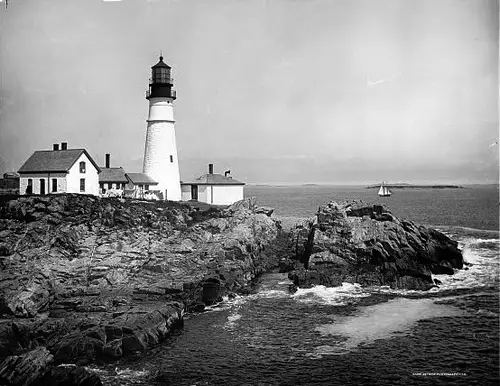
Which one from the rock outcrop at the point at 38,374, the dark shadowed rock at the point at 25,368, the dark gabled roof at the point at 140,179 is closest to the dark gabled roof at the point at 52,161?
the dark gabled roof at the point at 140,179

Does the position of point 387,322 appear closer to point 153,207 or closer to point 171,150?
point 153,207

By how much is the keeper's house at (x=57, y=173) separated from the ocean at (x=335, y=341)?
16094mm

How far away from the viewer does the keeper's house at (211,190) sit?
42875mm

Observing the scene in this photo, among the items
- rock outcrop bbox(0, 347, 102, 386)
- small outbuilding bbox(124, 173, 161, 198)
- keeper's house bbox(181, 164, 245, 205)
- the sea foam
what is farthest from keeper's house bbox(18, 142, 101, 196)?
rock outcrop bbox(0, 347, 102, 386)

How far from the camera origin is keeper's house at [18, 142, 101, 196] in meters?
32.9

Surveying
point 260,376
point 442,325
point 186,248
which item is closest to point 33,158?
point 186,248

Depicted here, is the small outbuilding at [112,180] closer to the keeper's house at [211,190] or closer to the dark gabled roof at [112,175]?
the dark gabled roof at [112,175]

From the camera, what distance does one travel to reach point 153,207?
3228 cm

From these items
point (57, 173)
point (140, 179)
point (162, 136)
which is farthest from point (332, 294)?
point (57, 173)

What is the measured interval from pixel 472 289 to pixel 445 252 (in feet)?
19.5

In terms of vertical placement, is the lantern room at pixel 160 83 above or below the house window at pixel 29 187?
above

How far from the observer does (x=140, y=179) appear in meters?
37.2

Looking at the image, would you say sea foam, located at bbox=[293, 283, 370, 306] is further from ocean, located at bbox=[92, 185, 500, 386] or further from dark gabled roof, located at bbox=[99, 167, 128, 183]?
dark gabled roof, located at bbox=[99, 167, 128, 183]

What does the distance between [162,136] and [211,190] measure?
306 inches
